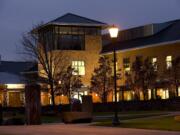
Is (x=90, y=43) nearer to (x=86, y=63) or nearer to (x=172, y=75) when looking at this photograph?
(x=86, y=63)

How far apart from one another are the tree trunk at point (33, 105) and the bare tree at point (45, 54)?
2947cm

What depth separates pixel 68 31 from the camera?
275 feet

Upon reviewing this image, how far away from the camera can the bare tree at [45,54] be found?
69.0 m

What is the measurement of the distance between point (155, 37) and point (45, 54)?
16068mm

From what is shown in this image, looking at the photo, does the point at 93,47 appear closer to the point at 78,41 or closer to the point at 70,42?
the point at 78,41

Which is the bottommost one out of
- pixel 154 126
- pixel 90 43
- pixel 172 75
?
pixel 154 126

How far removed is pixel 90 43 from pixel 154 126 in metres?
59.9

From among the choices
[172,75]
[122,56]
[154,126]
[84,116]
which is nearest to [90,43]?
[122,56]

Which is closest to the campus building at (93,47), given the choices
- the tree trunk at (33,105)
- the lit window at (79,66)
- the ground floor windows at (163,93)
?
the lit window at (79,66)

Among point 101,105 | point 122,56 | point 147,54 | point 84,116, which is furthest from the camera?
point 122,56

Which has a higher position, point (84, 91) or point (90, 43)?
point (90, 43)

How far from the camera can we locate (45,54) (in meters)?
70.1

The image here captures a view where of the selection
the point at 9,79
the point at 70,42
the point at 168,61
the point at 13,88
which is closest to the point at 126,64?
the point at 168,61

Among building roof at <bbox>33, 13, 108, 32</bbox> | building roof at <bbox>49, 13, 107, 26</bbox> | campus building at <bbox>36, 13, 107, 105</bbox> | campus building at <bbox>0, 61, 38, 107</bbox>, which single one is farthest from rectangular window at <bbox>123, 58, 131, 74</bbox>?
campus building at <bbox>0, 61, 38, 107</bbox>
